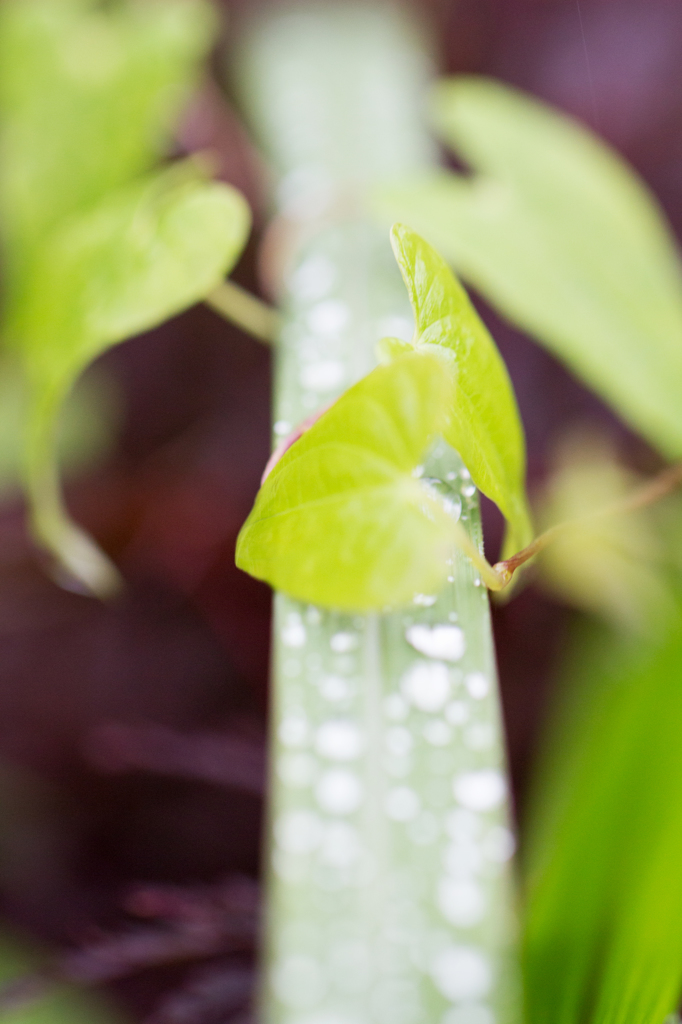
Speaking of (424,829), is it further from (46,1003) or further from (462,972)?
(46,1003)

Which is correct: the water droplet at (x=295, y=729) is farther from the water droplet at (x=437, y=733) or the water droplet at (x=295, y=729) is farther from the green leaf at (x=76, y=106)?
the green leaf at (x=76, y=106)

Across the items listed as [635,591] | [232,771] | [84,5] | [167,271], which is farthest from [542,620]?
[84,5]

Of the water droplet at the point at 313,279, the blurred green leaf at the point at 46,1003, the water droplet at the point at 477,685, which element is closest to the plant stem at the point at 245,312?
the water droplet at the point at 313,279

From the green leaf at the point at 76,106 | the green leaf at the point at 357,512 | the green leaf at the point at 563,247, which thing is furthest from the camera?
the green leaf at the point at 76,106

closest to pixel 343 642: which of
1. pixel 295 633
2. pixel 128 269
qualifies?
pixel 295 633

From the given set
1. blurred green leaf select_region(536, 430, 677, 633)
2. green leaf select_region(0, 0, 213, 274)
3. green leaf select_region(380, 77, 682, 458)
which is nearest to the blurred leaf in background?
green leaf select_region(0, 0, 213, 274)

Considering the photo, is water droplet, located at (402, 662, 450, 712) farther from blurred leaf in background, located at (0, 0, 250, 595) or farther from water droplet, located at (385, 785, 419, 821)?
blurred leaf in background, located at (0, 0, 250, 595)

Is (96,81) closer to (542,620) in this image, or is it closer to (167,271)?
(167,271)

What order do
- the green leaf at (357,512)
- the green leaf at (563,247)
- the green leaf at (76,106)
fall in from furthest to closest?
the green leaf at (76,106) < the green leaf at (563,247) < the green leaf at (357,512)
